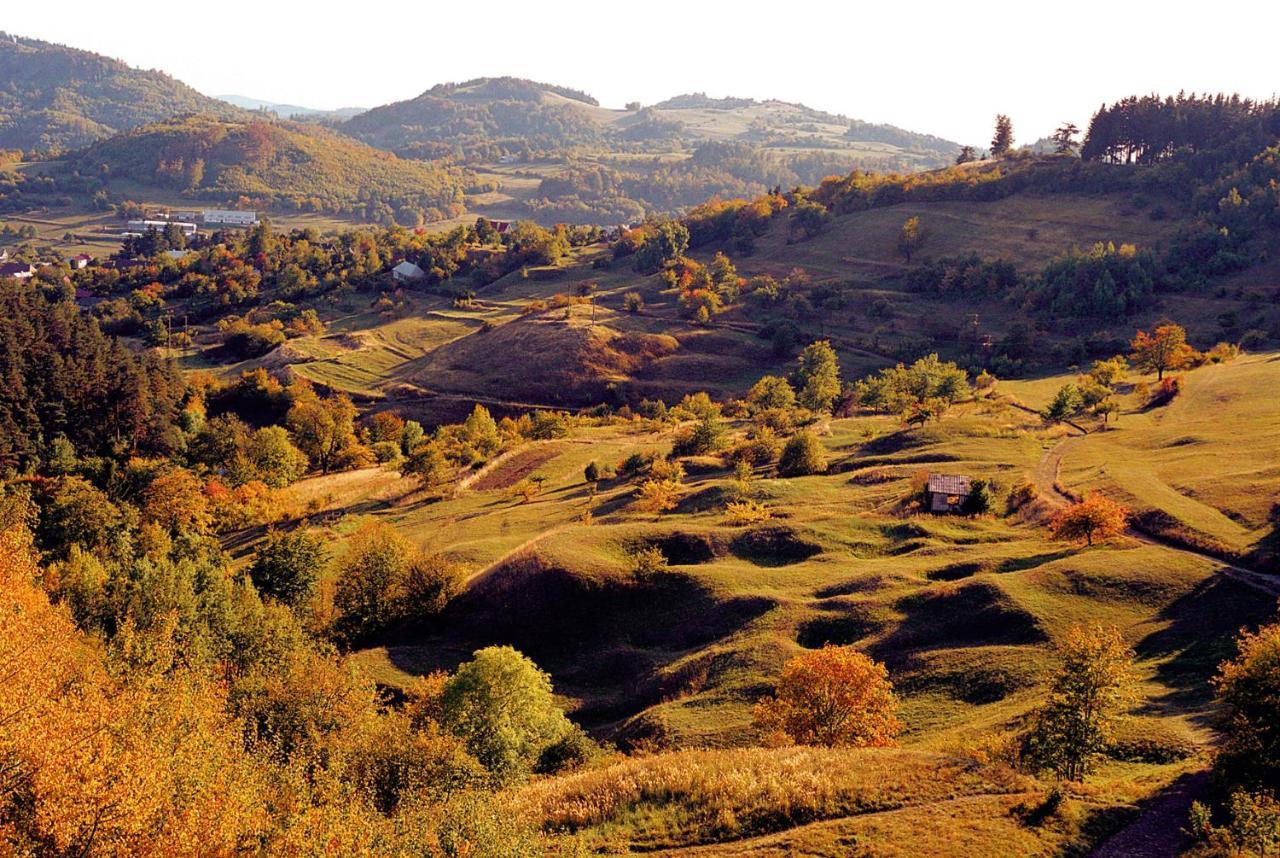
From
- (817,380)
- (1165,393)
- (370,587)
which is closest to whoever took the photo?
(370,587)

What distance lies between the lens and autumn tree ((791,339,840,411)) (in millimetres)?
111750

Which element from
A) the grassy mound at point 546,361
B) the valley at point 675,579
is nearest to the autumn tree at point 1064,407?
the valley at point 675,579

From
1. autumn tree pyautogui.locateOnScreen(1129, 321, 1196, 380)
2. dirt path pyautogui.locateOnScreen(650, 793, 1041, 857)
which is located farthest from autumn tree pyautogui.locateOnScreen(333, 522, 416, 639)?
autumn tree pyautogui.locateOnScreen(1129, 321, 1196, 380)

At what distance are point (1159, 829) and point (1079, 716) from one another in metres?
4.47

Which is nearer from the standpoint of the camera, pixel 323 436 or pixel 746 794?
pixel 746 794

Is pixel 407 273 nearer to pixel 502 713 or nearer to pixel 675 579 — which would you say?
pixel 675 579

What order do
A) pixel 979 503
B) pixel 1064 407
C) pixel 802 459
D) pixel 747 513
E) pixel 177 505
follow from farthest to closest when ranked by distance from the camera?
pixel 1064 407 < pixel 177 505 < pixel 802 459 < pixel 747 513 < pixel 979 503

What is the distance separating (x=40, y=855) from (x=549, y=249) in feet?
604

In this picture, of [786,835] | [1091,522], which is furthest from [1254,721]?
[1091,522]

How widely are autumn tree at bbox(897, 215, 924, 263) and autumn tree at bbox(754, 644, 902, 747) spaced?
149m

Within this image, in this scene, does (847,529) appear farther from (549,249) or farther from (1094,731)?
(549,249)

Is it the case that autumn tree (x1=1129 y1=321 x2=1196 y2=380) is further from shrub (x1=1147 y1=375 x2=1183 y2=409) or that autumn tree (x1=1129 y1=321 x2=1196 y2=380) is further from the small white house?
the small white house

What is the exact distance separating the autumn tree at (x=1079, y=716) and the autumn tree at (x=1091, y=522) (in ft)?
81.5

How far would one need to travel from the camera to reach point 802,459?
79.0m
